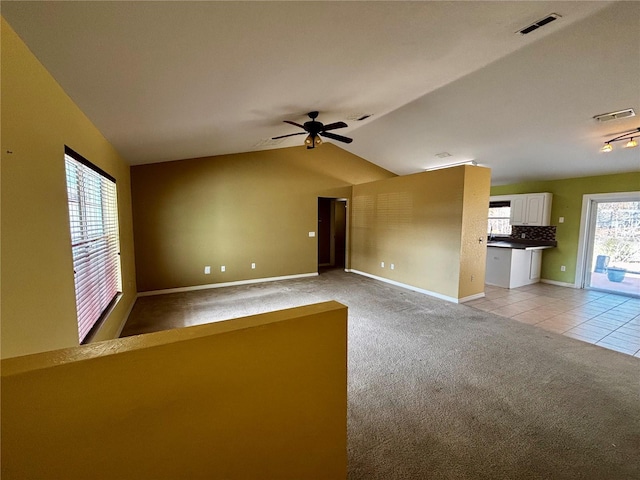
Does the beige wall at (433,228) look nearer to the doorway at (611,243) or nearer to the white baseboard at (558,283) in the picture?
the white baseboard at (558,283)

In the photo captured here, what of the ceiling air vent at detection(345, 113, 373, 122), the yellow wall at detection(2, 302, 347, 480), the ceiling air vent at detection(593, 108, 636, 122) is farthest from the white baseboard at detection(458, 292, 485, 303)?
the yellow wall at detection(2, 302, 347, 480)

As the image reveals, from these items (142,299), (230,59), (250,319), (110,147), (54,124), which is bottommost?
(142,299)

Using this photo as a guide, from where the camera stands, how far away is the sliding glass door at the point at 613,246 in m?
4.70

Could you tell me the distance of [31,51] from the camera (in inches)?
52.7

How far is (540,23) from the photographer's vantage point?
2.04 metres

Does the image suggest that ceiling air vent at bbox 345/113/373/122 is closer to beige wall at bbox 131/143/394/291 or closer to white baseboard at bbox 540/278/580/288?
beige wall at bbox 131/143/394/291

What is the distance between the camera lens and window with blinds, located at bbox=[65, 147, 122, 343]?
2.03 meters

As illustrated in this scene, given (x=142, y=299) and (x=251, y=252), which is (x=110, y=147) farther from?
(x=251, y=252)

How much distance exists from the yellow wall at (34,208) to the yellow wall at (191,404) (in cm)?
66

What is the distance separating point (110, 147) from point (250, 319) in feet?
11.1

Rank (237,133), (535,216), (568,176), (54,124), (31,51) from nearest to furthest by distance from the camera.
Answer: (31,51)
(54,124)
(237,133)
(568,176)
(535,216)

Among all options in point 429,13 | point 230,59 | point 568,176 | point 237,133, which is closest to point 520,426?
point 429,13

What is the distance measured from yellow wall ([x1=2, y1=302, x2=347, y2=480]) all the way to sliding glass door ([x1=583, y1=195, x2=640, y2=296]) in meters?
6.45

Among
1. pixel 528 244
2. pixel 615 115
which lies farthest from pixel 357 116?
pixel 528 244
